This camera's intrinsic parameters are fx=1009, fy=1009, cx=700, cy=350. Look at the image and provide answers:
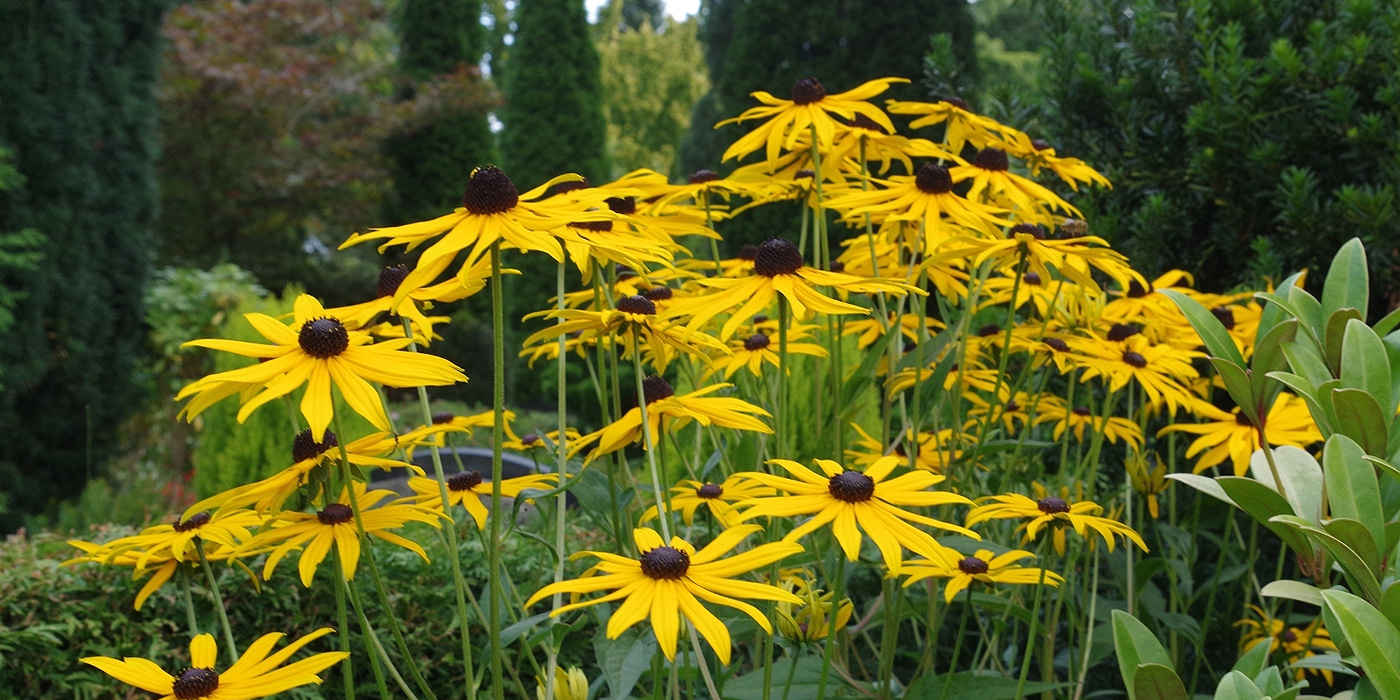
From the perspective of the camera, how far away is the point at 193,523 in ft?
4.56

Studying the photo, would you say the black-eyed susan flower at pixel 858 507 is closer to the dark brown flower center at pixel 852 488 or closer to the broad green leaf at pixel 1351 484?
the dark brown flower center at pixel 852 488

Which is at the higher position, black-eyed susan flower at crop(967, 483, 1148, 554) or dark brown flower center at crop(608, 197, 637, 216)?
dark brown flower center at crop(608, 197, 637, 216)

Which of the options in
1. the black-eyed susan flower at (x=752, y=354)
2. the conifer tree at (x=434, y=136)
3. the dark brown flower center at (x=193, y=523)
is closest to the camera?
the dark brown flower center at (x=193, y=523)

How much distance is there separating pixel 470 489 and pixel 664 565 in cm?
66

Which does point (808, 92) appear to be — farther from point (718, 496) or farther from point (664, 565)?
point (664, 565)

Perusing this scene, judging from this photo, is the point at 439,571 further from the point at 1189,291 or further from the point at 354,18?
the point at 354,18

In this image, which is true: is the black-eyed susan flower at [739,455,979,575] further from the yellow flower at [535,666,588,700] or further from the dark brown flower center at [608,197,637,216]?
the dark brown flower center at [608,197,637,216]

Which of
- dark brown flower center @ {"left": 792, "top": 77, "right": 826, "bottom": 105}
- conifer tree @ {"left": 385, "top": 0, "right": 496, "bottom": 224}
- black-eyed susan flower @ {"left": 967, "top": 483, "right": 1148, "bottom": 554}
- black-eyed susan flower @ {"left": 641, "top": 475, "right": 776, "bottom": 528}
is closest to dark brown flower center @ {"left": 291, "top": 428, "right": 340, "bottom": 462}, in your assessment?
black-eyed susan flower @ {"left": 641, "top": 475, "right": 776, "bottom": 528}

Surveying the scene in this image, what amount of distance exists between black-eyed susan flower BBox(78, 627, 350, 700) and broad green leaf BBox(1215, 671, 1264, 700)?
3.01 ft

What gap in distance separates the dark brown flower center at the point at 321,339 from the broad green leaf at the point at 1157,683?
0.97 m

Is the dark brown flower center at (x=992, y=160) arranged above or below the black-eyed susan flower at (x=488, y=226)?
above

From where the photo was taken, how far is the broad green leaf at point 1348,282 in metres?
1.33

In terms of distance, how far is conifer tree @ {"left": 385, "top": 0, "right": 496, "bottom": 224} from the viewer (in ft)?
37.7

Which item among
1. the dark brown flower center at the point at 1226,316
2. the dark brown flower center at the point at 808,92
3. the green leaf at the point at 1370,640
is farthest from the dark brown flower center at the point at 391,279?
the dark brown flower center at the point at 1226,316
